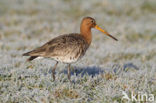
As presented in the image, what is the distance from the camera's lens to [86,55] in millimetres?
9406

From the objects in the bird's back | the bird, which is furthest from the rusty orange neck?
the bird's back

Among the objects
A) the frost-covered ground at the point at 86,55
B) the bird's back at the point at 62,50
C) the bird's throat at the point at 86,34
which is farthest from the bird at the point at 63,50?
the frost-covered ground at the point at 86,55

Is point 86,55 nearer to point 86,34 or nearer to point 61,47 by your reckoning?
point 86,34

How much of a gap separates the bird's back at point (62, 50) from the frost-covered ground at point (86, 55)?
0.54m

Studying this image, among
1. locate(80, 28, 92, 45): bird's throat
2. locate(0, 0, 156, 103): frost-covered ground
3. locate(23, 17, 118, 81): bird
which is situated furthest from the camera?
locate(80, 28, 92, 45): bird's throat

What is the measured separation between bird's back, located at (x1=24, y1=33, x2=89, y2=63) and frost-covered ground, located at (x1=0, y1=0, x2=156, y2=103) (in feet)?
1.78

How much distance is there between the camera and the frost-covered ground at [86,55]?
5957mm

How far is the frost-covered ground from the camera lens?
596cm

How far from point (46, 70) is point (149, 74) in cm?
272

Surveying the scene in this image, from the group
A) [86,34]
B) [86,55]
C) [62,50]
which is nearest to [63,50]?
[62,50]

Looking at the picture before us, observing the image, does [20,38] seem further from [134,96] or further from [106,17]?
[134,96]

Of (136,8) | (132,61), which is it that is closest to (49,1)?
(136,8)

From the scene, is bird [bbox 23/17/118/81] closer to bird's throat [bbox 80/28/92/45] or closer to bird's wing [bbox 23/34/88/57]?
bird's wing [bbox 23/34/88/57]

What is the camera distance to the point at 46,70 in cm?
776
